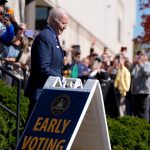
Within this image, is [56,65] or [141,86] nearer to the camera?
[56,65]

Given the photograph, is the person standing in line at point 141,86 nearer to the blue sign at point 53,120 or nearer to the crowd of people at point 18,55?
the crowd of people at point 18,55

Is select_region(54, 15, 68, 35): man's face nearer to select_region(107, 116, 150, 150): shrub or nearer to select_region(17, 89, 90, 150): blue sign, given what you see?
select_region(17, 89, 90, 150): blue sign

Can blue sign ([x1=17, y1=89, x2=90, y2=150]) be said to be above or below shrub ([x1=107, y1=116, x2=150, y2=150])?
above

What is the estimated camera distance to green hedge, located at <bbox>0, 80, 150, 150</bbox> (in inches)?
328

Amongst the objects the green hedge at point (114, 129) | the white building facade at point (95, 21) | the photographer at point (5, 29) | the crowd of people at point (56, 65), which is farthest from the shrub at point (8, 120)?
the white building facade at point (95, 21)

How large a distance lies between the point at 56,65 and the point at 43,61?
301 millimetres

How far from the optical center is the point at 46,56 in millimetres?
7148

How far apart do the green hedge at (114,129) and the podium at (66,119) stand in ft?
5.24

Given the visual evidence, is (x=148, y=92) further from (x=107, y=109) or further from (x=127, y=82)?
(x=107, y=109)

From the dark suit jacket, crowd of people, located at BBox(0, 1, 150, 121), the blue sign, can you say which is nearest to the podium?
the blue sign

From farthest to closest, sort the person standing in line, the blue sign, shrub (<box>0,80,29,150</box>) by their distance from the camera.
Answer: the person standing in line → shrub (<box>0,80,29,150</box>) → the blue sign

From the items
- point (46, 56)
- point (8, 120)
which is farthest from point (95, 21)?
point (46, 56)

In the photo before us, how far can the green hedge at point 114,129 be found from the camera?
8320 millimetres

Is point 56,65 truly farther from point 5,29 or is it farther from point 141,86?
point 141,86
